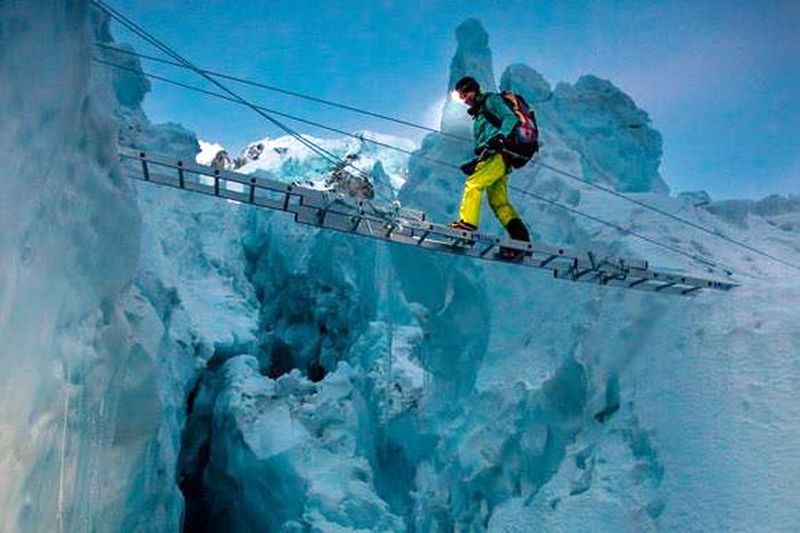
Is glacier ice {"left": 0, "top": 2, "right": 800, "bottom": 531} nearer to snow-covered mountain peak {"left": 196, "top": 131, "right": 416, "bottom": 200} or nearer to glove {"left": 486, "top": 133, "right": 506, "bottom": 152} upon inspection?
glove {"left": 486, "top": 133, "right": 506, "bottom": 152}

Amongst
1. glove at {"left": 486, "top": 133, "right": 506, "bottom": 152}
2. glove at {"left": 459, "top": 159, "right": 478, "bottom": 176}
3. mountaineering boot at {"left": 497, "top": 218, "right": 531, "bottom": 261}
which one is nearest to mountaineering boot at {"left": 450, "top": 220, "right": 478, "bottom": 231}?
mountaineering boot at {"left": 497, "top": 218, "right": 531, "bottom": 261}

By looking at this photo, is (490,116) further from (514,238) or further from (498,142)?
(514,238)

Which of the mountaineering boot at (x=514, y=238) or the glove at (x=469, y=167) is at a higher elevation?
the glove at (x=469, y=167)

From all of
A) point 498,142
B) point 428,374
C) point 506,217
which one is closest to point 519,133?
point 498,142

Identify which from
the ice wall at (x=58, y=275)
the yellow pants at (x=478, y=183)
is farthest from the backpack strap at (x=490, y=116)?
the ice wall at (x=58, y=275)

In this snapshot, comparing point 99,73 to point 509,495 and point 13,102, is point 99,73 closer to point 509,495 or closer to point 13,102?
point 13,102

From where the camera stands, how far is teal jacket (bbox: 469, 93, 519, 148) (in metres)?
5.79

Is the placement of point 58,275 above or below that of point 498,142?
below

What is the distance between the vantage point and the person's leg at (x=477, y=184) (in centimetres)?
579

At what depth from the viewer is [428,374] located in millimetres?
10648

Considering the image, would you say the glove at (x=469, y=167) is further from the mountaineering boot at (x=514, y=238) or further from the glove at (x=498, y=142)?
the mountaineering boot at (x=514, y=238)

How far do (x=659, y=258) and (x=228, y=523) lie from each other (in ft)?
33.6

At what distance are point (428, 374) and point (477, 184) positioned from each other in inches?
208

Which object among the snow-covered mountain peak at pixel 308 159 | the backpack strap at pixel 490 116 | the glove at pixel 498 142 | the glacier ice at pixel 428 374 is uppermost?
the snow-covered mountain peak at pixel 308 159
